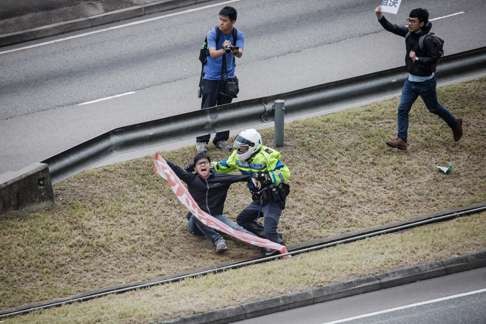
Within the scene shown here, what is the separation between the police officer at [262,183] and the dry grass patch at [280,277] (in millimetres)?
651

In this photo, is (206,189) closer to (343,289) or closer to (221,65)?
(221,65)

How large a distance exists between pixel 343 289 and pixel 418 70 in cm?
385

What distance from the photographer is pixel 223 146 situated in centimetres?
A: 1321

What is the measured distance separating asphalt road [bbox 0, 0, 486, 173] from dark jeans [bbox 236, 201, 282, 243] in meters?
3.78

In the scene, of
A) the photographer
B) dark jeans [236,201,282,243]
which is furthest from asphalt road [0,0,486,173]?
dark jeans [236,201,282,243]

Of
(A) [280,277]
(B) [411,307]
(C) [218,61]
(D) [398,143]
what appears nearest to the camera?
(B) [411,307]

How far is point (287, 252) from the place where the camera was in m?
11.0

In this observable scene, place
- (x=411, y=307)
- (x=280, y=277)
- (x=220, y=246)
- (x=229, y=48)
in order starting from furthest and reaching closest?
(x=229, y=48) < (x=220, y=246) < (x=280, y=277) < (x=411, y=307)

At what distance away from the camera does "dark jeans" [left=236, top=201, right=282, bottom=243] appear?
11.2 metres

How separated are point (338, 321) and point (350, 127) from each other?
4.50 m

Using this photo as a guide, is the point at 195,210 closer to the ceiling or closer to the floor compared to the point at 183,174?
closer to the floor

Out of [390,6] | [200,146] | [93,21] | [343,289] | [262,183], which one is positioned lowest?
[93,21]

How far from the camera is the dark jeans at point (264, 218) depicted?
11164mm

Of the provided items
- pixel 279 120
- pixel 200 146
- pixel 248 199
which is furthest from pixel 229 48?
pixel 248 199
